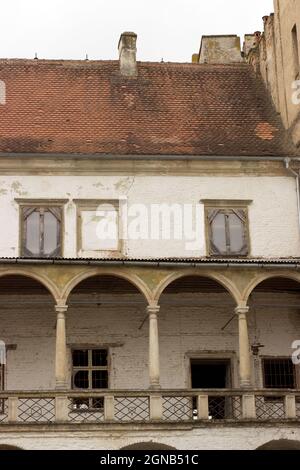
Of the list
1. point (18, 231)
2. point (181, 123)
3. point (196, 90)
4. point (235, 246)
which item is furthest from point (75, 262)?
point (196, 90)

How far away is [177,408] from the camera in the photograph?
85.5 feet

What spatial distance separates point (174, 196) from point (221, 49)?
8029 millimetres

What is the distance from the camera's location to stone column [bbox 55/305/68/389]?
2441 centimetres

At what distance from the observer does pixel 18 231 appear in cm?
2714

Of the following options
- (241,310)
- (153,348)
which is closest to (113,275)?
(153,348)

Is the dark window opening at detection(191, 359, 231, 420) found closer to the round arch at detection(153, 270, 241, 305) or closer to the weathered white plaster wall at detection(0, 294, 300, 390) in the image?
the weathered white plaster wall at detection(0, 294, 300, 390)

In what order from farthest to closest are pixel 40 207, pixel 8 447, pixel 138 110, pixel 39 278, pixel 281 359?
1. pixel 138 110
2. pixel 40 207
3. pixel 281 359
4. pixel 39 278
5. pixel 8 447

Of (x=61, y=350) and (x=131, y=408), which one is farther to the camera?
(x=131, y=408)

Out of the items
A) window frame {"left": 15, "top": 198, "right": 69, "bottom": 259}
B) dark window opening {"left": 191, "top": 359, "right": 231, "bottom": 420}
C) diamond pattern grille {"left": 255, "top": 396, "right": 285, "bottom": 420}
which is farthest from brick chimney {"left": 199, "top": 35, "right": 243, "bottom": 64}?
diamond pattern grille {"left": 255, "top": 396, "right": 285, "bottom": 420}

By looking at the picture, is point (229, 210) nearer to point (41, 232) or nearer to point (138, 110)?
point (138, 110)

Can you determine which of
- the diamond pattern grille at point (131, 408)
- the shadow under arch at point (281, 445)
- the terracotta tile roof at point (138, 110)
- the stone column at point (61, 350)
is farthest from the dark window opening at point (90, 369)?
the terracotta tile roof at point (138, 110)

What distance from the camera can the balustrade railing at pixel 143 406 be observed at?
24125 mm

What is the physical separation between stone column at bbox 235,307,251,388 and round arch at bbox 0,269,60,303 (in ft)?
14.6
